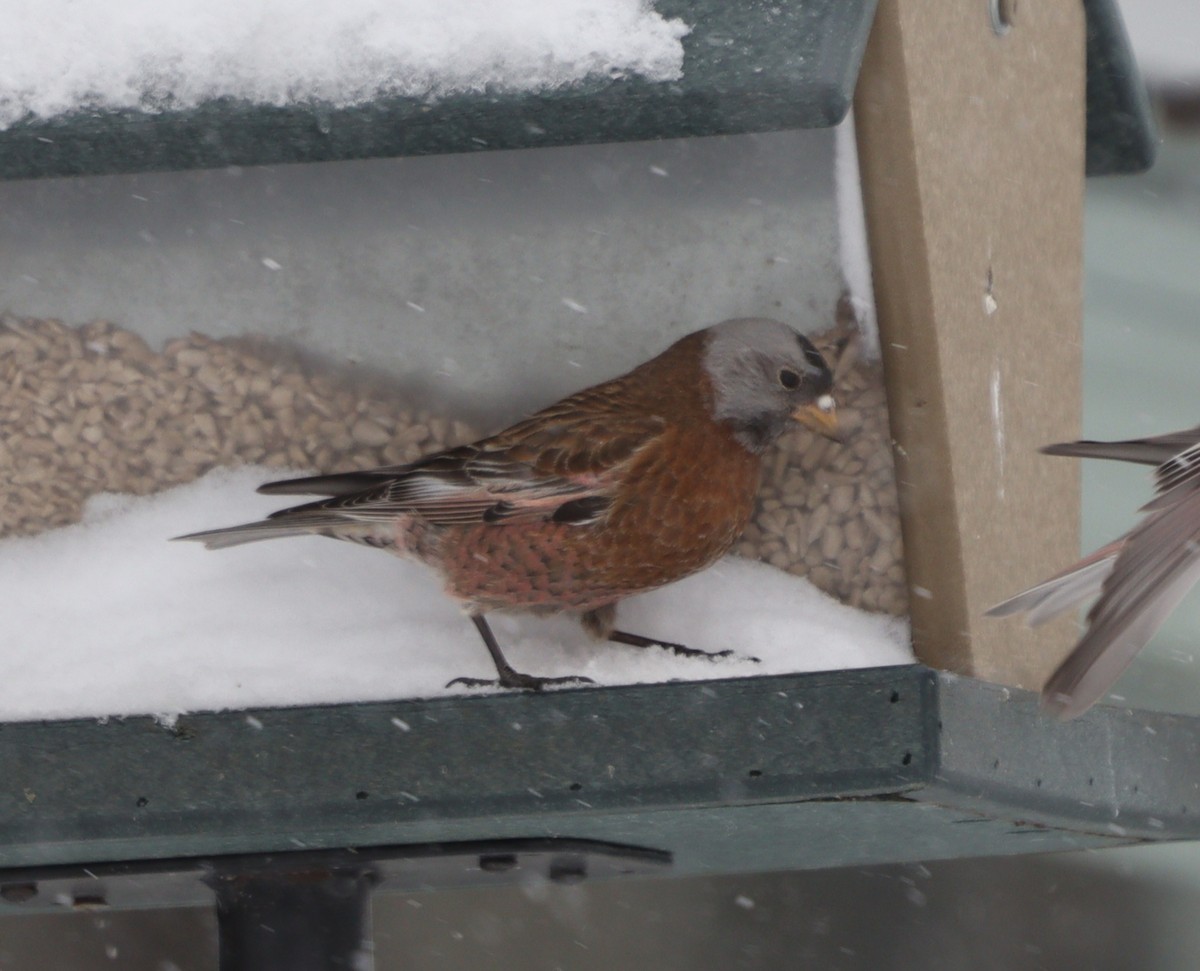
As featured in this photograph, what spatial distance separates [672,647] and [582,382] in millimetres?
492

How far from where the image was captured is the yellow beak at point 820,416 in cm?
324

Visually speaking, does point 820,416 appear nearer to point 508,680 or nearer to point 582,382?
point 582,382

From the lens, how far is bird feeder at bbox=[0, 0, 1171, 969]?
9.34 feet

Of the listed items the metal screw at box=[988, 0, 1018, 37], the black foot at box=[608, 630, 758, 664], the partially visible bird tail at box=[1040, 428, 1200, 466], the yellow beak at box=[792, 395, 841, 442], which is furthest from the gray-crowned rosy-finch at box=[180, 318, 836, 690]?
the metal screw at box=[988, 0, 1018, 37]

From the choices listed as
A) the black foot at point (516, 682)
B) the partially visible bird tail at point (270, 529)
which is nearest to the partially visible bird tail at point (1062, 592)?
the black foot at point (516, 682)

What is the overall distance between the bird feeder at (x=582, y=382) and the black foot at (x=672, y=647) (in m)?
0.20

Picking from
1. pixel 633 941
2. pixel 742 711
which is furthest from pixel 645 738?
pixel 633 941

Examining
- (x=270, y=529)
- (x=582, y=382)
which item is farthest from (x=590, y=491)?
(x=270, y=529)

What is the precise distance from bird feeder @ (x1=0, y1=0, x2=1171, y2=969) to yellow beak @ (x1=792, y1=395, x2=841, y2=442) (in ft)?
0.34

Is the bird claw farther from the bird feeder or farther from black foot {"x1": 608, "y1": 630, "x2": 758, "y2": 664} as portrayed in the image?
the bird feeder

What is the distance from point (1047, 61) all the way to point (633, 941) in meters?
3.29

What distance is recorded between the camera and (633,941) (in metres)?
6.11

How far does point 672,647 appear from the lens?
3285 mm

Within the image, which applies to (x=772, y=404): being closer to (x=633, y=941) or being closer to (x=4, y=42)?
(x=4, y=42)
